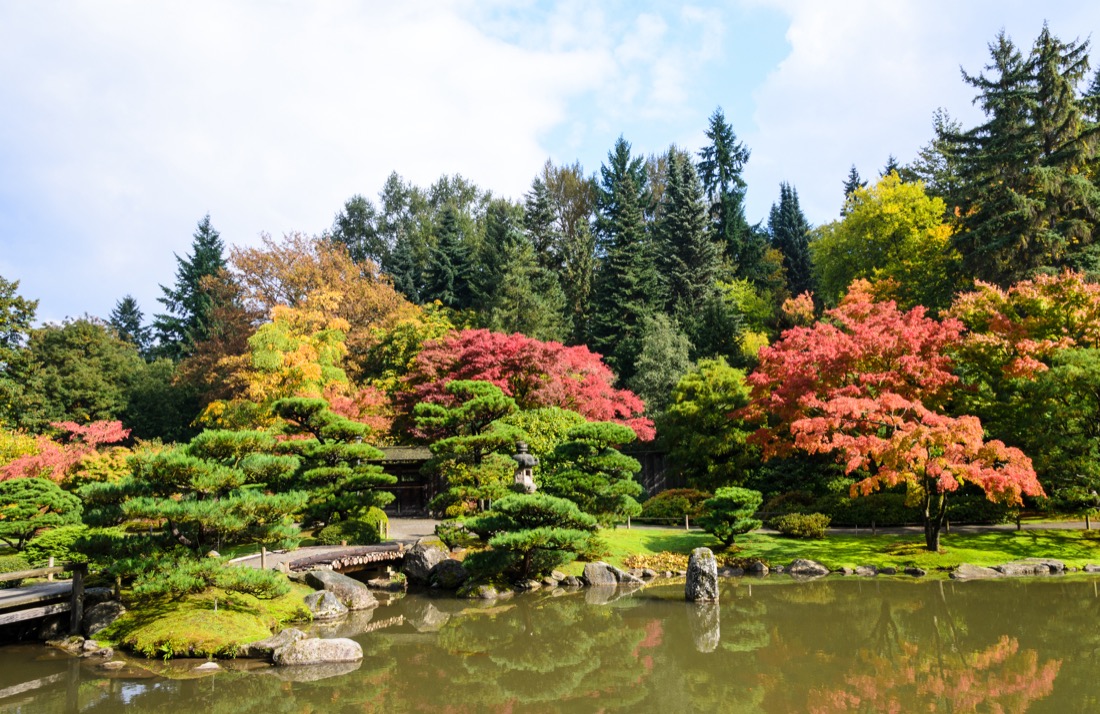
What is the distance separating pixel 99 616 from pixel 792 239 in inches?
1671

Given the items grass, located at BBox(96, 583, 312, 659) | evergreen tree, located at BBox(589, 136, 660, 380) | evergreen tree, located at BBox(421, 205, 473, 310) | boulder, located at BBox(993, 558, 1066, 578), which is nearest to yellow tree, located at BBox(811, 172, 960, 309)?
evergreen tree, located at BBox(589, 136, 660, 380)

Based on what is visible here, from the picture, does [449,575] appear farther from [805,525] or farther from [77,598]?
[805,525]

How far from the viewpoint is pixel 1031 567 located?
15.8m

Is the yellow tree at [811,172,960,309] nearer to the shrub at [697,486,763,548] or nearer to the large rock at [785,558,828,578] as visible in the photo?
Answer: the shrub at [697,486,763,548]

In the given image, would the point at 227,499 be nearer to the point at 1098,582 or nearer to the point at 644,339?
the point at 1098,582

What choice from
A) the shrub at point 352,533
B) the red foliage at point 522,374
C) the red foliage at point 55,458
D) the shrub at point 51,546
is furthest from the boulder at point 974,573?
the red foliage at point 55,458

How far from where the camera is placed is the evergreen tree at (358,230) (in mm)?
46500

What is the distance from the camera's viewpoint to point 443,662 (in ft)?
32.6

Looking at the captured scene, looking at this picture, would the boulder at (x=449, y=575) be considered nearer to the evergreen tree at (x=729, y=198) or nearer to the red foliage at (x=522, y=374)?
the red foliage at (x=522, y=374)

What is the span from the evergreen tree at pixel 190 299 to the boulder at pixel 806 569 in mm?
36790

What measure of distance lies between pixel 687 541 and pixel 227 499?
40.1 ft

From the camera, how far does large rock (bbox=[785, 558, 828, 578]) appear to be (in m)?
16.5

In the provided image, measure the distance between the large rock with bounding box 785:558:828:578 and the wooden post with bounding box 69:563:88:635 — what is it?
1428cm

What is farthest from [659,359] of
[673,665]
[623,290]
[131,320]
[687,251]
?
[131,320]
